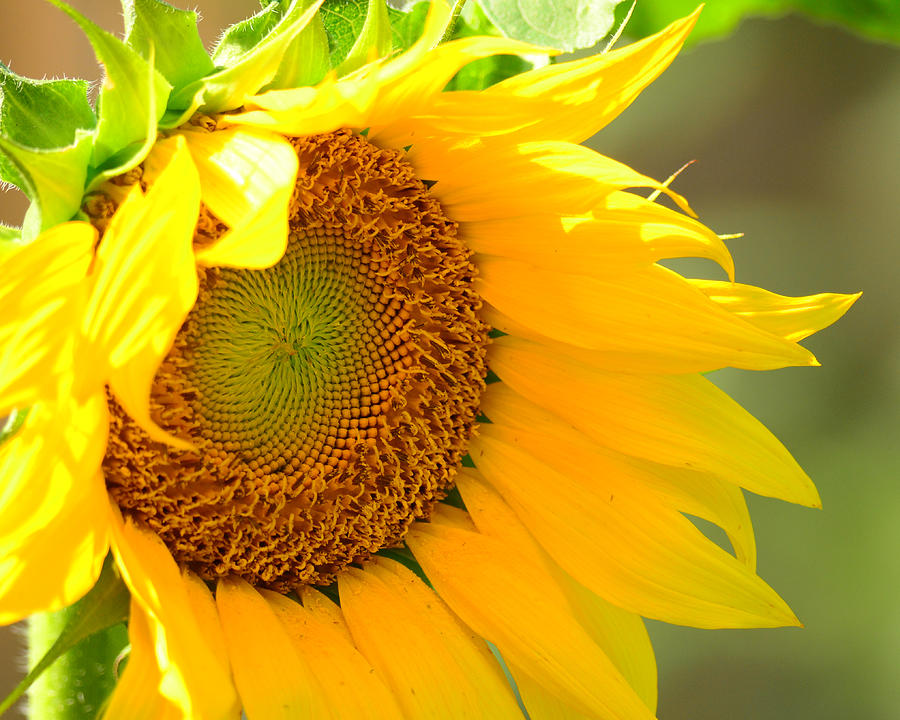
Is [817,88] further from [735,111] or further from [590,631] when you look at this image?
[590,631]

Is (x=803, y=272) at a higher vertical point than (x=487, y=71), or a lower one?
lower

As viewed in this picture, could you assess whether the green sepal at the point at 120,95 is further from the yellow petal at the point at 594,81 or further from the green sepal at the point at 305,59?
the yellow petal at the point at 594,81

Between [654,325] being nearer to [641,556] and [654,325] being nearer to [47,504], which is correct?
[641,556]

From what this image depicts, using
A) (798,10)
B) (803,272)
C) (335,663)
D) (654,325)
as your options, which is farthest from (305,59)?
(803,272)

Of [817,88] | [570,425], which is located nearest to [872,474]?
[817,88]

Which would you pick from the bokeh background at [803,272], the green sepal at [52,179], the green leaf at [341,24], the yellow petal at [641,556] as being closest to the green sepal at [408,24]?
the green leaf at [341,24]

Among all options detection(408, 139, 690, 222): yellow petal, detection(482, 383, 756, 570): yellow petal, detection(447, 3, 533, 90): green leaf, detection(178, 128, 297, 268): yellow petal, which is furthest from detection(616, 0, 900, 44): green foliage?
detection(178, 128, 297, 268): yellow petal
